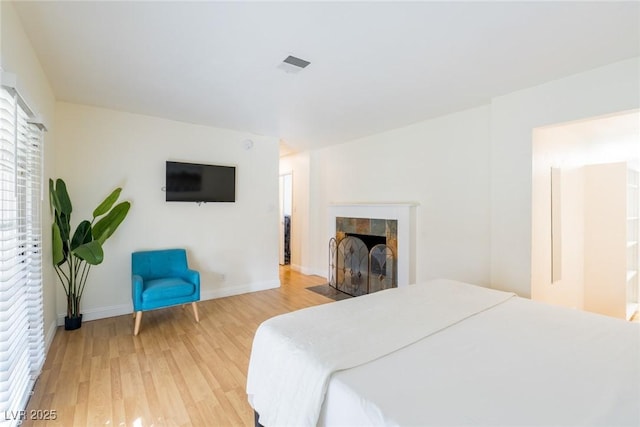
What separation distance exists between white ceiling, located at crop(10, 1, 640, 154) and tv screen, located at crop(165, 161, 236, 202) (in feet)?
2.84

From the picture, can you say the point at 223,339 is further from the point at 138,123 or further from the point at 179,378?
the point at 138,123

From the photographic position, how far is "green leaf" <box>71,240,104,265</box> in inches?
106

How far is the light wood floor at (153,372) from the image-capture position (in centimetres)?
179

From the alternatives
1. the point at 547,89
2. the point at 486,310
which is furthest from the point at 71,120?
the point at 547,89

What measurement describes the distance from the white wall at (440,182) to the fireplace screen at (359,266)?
467mm

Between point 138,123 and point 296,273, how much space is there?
367 centimetres

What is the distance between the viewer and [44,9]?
1700 millimetres

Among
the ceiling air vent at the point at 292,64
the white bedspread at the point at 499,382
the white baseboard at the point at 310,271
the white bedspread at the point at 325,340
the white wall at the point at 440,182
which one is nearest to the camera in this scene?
the white bedspread at the point at 499,382

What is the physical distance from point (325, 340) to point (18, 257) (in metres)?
2.06

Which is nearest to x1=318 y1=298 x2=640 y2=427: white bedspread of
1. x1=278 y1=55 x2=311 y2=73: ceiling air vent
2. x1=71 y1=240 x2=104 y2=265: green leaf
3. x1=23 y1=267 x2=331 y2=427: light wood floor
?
x1=23 y1=267 x2=331 y2=427: light wood floor

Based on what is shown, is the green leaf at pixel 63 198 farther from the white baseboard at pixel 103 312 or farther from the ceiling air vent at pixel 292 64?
the ceiling air vent at pixel 292 64

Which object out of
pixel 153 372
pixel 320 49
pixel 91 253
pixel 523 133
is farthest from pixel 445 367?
pixel 91 253

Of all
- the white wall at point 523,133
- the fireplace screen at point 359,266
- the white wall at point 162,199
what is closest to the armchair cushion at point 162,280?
the white wall at point 162,199

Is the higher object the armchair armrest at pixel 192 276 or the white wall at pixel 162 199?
the white wall at pixel 162 199
